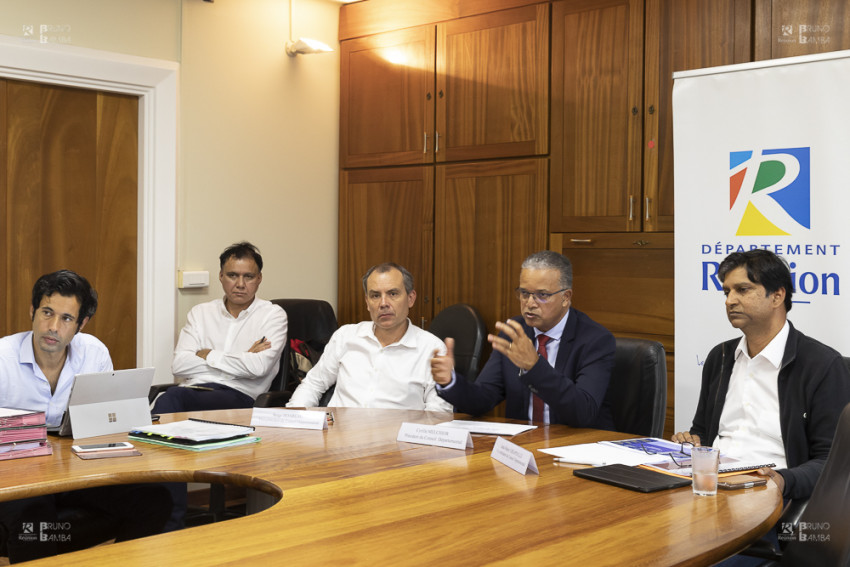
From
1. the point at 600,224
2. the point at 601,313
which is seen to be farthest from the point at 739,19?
the point at 601,313

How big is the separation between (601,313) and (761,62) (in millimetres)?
1441

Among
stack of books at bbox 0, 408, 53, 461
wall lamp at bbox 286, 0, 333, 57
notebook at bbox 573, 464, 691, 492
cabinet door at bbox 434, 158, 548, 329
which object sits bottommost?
notebook at bbox 573, 464, 691, 492

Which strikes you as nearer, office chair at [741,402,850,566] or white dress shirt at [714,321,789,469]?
office chair at [741,402,850,566]

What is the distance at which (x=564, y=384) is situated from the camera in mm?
2734

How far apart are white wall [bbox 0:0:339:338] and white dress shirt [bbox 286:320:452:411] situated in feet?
5.92

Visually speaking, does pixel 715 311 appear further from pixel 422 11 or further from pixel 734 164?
pixel 422 11

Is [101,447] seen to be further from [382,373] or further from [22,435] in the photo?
[382,373]

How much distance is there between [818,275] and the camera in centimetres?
344

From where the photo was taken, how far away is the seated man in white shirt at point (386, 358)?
3.40 metres

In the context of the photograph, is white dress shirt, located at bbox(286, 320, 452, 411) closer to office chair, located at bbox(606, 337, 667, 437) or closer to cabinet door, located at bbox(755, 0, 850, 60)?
office chair, located at bbox(606, 337, 667, 437)

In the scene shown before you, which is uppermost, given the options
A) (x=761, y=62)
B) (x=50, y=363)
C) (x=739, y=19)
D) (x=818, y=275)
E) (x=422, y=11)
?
(x=422, y=11)

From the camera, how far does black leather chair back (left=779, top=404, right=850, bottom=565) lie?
5.25ft

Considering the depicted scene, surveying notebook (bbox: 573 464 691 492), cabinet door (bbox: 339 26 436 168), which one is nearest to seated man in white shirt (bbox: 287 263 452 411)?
notebook (bbox: 573 464 691 492)

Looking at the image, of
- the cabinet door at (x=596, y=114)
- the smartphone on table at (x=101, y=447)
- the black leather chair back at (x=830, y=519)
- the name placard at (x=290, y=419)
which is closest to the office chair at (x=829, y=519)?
the black leather chair back at (x=830, y=519)
